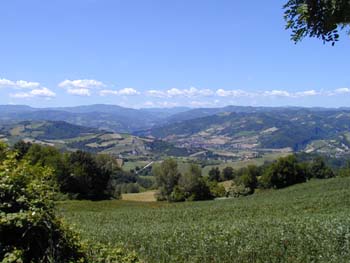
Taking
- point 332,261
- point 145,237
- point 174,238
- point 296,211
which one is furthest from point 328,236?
point 296,211

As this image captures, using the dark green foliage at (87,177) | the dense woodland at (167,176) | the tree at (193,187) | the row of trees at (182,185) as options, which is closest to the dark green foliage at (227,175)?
the dense woodland at (167,176)

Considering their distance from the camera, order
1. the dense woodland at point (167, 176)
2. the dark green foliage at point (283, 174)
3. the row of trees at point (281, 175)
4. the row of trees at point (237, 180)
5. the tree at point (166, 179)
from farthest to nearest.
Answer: the tree at point (166, 179) → the row of trees at point (237, 180) → the row of trees at point (281, 175) → the dark green foliage at point (283, 174) → the dense woodland at point (167, 176)

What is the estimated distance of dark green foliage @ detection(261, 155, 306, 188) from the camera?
8656cm

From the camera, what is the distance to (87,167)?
8562 cm

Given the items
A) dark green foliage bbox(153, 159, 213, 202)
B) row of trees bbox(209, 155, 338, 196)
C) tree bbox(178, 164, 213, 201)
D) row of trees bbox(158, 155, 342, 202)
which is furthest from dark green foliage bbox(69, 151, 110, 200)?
row of trees bbox(209, 155, 338, 196)

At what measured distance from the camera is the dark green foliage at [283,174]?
86.6 meters

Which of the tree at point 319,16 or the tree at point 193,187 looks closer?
the tree at point 319,16

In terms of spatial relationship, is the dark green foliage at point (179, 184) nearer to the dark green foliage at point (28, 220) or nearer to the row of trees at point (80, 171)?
the row of trees at point (80, 171)

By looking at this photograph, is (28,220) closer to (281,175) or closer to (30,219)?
(30,219)

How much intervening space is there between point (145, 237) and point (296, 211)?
18.1 m

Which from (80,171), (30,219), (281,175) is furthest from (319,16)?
(281,175)

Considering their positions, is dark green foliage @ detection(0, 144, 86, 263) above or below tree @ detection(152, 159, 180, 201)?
above

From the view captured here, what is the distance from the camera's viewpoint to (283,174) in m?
87.1

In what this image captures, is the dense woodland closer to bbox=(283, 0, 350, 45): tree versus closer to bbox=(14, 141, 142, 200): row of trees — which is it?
bbox=(14, 141, 142, 200): row of trees
